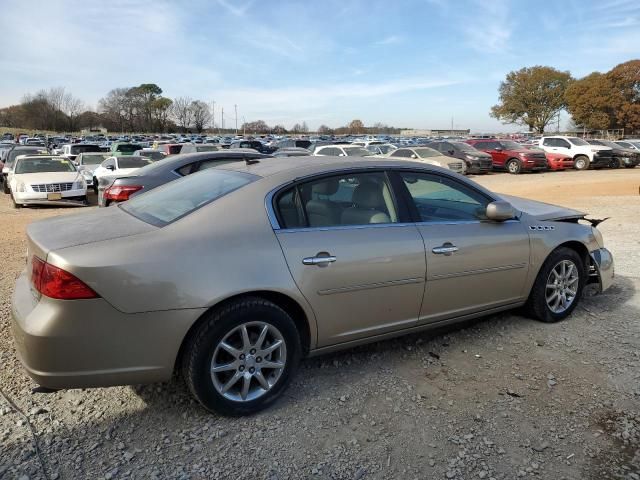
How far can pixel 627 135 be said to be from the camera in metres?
63.1

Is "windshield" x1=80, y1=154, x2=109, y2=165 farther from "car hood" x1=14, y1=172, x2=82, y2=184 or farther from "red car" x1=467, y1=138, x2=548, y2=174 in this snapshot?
"red car" x1=467, y1=138, x2=548, y2=174

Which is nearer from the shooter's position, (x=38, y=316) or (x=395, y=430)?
(x=38, y=316)

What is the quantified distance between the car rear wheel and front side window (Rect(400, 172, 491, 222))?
25.6 metres

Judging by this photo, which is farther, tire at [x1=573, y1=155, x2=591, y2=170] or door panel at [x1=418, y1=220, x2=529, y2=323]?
tire at [x1=573, y1=155, x2=591, y2=170]

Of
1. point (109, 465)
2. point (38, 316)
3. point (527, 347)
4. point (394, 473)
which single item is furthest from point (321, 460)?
point (527, 347)

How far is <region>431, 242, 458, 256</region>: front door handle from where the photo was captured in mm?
3635

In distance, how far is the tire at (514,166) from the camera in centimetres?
2477

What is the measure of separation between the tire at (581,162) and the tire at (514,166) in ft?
13.9

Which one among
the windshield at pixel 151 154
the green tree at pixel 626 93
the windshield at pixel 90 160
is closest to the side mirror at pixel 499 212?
the windshield at pixel 151 154

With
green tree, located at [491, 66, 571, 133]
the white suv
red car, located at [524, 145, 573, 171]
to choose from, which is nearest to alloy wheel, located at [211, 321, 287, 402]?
red car, located at [524, 145, 573, 171]

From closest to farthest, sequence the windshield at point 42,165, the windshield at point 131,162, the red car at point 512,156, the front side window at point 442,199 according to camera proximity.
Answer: the front side window at point 442,199 < the windshield at point 42,165 < the windshield at point 131,162 < the red car at point 512,156

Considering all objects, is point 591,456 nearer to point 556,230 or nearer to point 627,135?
point 556,230

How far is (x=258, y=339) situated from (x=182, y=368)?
46 cm

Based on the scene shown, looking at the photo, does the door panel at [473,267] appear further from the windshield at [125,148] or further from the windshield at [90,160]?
the windshield at [125,148]
